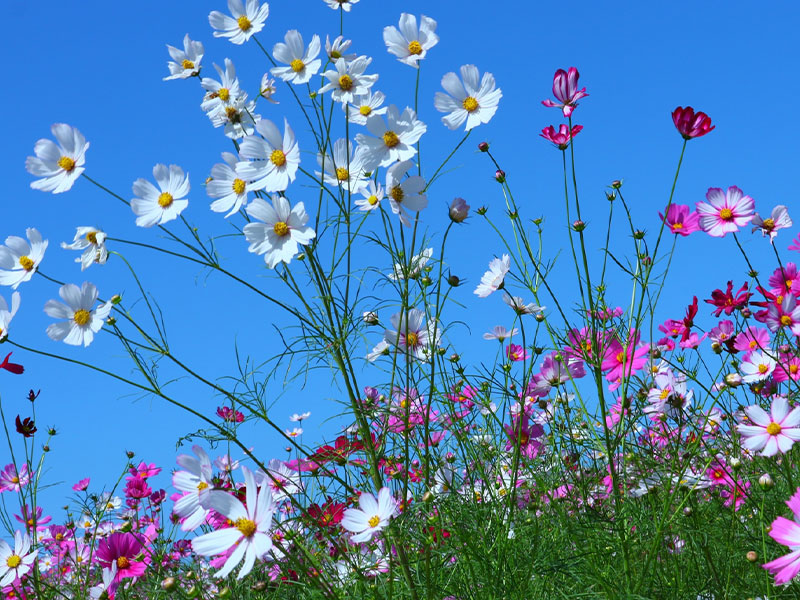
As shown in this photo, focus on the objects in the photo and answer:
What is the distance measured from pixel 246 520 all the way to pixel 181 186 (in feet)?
2.10

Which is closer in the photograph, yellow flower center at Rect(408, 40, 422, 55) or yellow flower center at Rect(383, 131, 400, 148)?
→ yellow flower center at Rect(383, 131, 400, 148)

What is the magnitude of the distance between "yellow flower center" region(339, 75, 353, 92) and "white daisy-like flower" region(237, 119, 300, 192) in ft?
0.80

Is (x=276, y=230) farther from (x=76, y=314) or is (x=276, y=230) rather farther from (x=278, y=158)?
(x=76, y=314)

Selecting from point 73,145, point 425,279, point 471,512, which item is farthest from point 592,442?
point 73,145

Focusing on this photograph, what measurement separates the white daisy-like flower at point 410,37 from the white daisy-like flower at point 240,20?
28 centimetres

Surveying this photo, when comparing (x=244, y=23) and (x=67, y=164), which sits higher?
(x=244, y=23)

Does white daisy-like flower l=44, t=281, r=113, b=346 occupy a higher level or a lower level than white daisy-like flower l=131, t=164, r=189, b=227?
lower

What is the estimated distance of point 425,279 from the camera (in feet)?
5.57

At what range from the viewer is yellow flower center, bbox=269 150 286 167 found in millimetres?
1357

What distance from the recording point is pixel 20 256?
1555 millimetres

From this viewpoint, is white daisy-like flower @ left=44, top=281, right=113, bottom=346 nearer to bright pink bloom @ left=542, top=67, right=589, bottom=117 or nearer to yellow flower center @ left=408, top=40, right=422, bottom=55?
yellow flower center @ left=408, top=40, right=422, bottom=55

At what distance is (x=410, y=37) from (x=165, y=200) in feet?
2.06

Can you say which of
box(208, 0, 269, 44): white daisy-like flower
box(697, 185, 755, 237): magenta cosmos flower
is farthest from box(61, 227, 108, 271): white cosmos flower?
box(697, 185, 755, 237): magenta cosmos flower

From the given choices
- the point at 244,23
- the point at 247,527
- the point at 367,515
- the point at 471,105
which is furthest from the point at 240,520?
the point at 244,23
